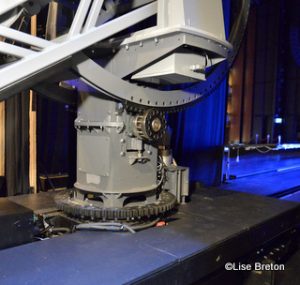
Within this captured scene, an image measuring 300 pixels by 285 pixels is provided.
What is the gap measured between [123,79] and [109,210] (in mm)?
713

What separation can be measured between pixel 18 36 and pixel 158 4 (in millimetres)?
700

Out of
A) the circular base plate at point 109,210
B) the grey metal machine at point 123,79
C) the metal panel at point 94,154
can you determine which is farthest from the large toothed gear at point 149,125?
the circular base plate at point 109,210

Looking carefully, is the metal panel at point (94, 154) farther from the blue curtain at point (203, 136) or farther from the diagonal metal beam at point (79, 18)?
the blue curtain at point (203, 136)

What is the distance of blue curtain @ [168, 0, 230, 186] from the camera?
381 centimetres

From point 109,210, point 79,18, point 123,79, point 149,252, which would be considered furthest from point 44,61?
point 149,252

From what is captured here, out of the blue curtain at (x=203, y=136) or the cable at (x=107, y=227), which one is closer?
the cable at (x=107, y=227)

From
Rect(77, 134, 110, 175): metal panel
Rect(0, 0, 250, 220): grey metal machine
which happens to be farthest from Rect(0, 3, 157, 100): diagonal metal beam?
Rect(77, 134, 110, 175): metal panel

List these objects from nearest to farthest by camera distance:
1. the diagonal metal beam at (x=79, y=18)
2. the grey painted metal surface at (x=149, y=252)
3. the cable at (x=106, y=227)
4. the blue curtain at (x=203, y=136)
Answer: the grey painted metal surface at (x=149, y=252) < the diagonal metal beam at (x=79, y=18) < the cable at (x=106, y=227) < the blue curtain at (x=203, y=136)

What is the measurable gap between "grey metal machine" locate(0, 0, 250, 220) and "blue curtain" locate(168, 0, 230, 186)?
5.82 feet

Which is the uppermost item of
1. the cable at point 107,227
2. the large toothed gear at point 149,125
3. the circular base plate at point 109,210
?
the large toothed gear at point 149,125

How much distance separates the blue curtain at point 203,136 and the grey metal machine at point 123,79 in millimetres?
1775

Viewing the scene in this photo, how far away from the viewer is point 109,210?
1.66 m

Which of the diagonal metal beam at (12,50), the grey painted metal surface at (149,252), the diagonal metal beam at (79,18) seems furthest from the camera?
the diagonal metal beam at (79,18)

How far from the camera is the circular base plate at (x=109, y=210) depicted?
5.47 feet
